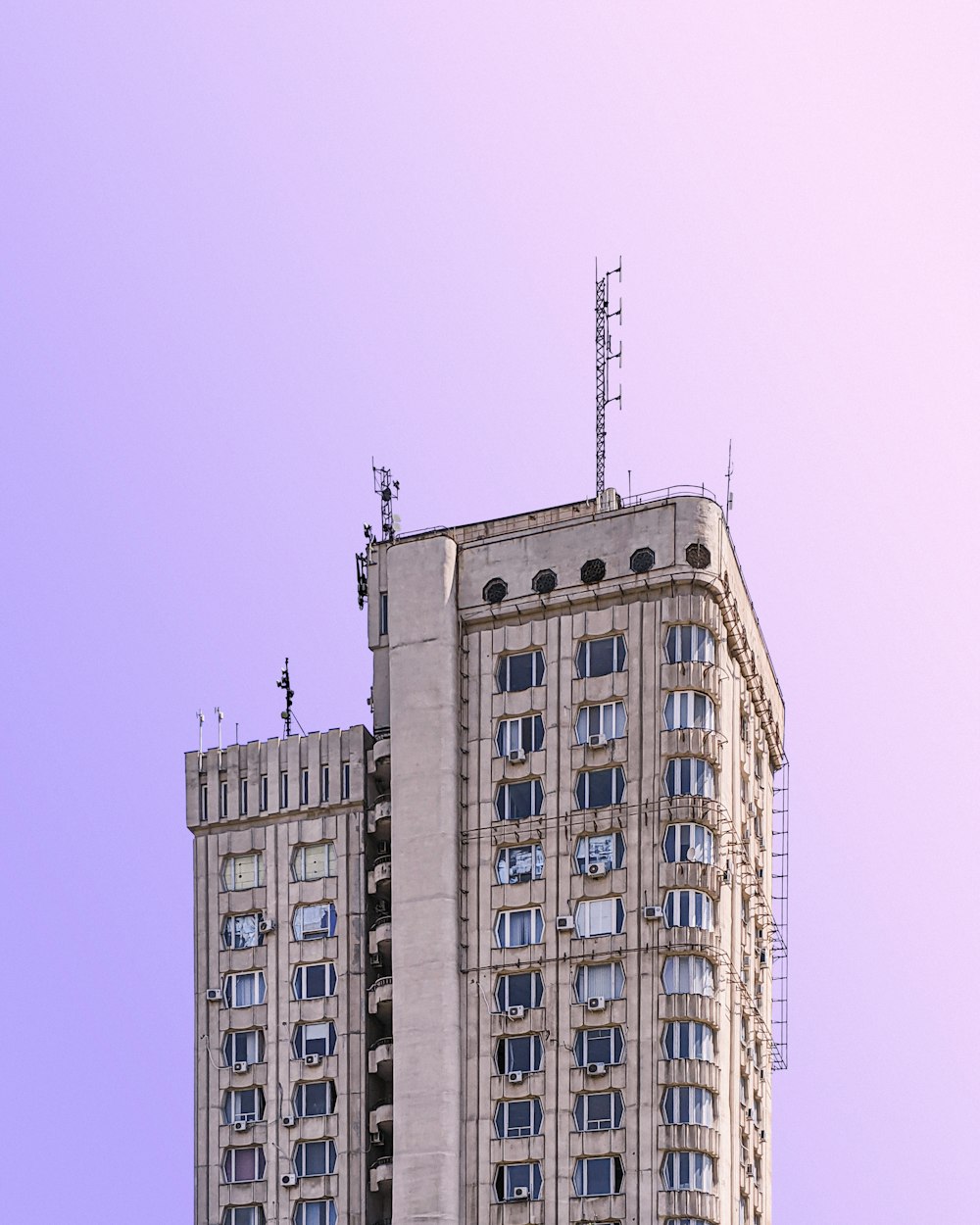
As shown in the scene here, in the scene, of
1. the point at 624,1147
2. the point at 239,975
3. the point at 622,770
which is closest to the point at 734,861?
the point at 622,770

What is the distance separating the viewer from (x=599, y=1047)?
344 ft

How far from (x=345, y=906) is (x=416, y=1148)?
1181 centimetres

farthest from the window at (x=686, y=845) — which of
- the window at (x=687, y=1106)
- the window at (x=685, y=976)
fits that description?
the window at (x=687, y=1106)

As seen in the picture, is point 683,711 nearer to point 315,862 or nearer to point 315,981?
point 315,862

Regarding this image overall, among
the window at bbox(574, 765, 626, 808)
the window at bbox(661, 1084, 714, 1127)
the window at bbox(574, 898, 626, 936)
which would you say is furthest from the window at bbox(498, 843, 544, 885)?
the window at bbox(661, 1084, 714, 1127)

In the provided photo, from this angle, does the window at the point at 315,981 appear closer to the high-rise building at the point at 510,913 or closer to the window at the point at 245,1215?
the high-rise building at the point at 510,913

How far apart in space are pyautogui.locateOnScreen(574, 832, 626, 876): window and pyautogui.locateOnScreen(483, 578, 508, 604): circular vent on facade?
11.5 metres

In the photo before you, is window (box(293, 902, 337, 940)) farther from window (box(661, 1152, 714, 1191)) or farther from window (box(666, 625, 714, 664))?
window (box(661, 1152, 714, 1191))

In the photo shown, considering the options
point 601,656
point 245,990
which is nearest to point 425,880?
point 245,990

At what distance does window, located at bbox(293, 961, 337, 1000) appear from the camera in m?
112

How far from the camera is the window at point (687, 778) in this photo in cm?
10738

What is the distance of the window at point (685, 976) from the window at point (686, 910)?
143cm

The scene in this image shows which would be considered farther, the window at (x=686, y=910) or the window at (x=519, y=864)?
the window at (x=519, y=864)

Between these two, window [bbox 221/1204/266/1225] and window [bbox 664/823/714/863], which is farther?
window [bbox 221/1204/266/1225]
